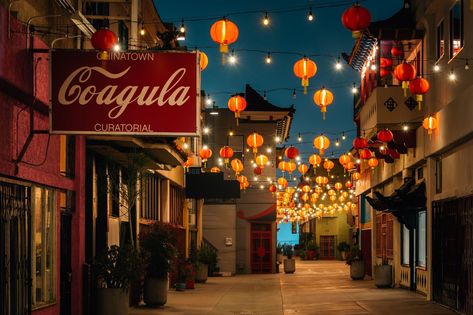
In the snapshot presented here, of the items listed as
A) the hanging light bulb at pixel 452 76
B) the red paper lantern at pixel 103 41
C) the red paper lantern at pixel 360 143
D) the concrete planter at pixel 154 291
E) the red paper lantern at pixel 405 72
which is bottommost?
the concrete planter at pixel 154 291

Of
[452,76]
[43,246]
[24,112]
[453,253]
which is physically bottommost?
[453,253]

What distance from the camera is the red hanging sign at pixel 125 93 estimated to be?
1159cm

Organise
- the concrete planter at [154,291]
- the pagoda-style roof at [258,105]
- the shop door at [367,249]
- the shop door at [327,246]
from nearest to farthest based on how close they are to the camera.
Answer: the concrete planter at [154,291] → the shop door at [367,249] → the pagoda-style roof at [258,105] → the shop door at [327,246]

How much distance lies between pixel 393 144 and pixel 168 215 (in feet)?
31.5

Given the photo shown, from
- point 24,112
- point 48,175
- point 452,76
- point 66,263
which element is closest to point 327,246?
point 452,76

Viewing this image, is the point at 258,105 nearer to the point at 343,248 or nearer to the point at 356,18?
the point at 343,248

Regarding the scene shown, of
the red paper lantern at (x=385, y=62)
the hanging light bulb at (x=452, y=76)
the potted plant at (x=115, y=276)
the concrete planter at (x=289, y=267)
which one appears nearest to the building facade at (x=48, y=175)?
the potted plant at (x=115, y=276)

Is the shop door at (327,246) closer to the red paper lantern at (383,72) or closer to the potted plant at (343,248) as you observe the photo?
the potted plant at (343,248)

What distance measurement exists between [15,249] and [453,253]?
1255 centimetres

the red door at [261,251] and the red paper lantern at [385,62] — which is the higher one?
the red paper lantern at [385,62]

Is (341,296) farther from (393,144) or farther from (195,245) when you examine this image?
(195,245)

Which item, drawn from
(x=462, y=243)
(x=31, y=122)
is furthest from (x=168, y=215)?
(x=31, y=122)

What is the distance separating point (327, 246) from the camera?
76875 mm

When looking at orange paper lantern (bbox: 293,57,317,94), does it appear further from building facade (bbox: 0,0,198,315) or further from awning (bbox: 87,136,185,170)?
awning (bbox: 87,136,185,170)
